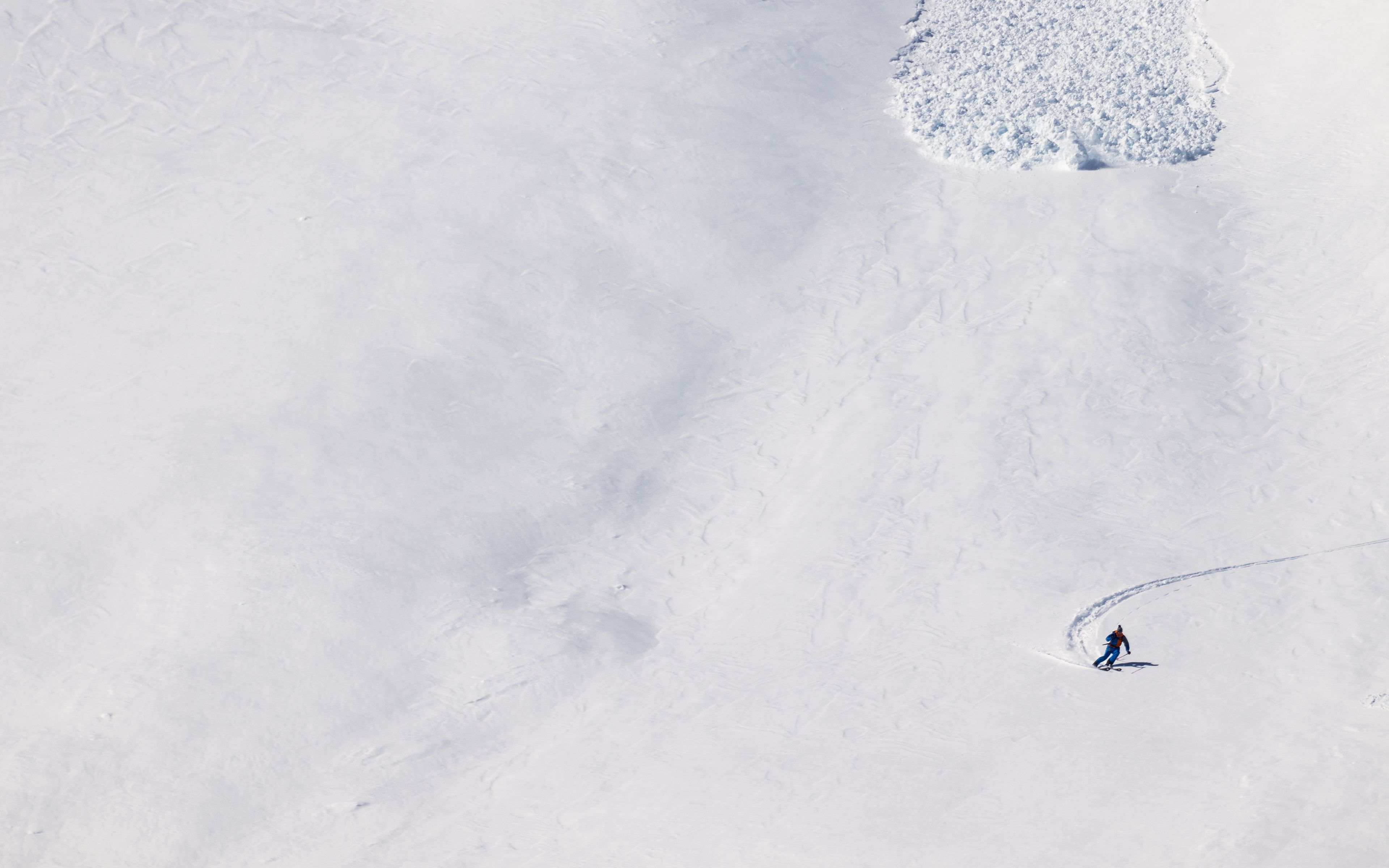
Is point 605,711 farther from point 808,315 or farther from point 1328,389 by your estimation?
point 1328,389

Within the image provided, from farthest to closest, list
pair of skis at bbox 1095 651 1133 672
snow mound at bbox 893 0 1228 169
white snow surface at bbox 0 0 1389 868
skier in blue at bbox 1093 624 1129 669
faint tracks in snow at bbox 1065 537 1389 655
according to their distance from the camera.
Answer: snow mound at bbox 893 0 1228 169
faint tracks in snow at bbox 1065 537 1389 655
pair of skis at bbox 1095 651 1133 672
skier in blue at bbox 1093 624 1129 669
white snow surface at bbox 0 0 1389 868

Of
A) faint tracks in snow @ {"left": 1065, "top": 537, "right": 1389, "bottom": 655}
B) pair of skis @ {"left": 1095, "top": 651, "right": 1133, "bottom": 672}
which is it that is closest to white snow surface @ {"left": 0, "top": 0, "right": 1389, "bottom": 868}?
faint tracks in snow @ {"left": 1065, "top": 537, "right": 1389, "bottom": 655}

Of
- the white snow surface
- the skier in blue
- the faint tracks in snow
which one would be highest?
the white snow surface

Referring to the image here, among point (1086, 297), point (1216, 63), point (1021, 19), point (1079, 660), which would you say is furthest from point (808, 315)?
point (1216, 63)

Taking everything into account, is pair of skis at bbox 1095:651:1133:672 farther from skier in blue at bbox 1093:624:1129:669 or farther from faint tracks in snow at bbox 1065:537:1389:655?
faint tracks in snow at bbox 1065:537:1389:655

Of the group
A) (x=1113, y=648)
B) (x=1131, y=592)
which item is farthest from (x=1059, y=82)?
(x=1113, y=648)

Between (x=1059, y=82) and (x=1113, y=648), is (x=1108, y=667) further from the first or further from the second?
(x=1059, y=82)

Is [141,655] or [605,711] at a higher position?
[141,655]
